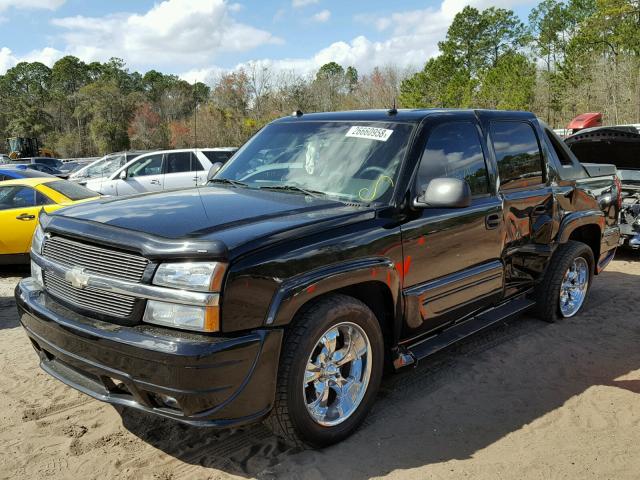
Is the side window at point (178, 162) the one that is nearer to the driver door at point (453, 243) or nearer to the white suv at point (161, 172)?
the white suv at point (161, 172)

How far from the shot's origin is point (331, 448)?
127 inches

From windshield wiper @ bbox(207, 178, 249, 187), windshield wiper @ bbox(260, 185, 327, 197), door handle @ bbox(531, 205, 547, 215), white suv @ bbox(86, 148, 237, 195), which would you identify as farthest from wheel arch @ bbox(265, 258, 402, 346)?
white suv @ bbox(86, 148, 237, 195)

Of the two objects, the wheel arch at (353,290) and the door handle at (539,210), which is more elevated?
the door handle at (539,210)

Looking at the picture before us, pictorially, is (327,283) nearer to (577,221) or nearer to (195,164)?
(577,221)

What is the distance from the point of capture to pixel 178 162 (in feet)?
47.6

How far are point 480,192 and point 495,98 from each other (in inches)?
1354

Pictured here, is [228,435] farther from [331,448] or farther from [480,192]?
[480,192]

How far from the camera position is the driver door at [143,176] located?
46.8 ft

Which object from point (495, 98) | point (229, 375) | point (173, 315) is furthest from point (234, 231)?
point (495, 98)

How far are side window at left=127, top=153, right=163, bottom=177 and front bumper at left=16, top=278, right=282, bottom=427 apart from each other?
39.3 feet

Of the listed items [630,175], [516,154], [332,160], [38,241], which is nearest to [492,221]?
[516,154]

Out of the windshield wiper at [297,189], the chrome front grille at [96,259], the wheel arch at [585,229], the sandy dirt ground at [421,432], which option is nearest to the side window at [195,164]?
the sandy dirt ground at [421,432]

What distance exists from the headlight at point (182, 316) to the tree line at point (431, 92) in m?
21.4

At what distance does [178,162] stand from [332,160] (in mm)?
11360
